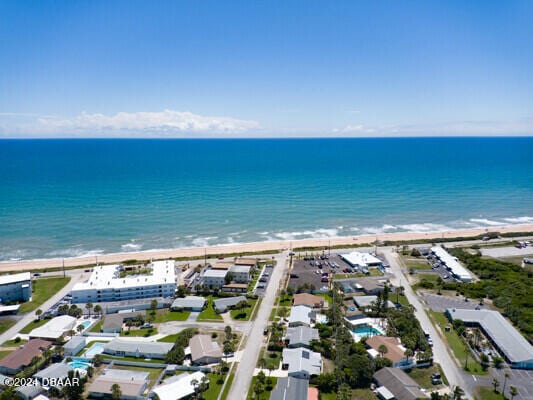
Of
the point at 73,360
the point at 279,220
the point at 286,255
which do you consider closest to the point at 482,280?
the point at 286,255

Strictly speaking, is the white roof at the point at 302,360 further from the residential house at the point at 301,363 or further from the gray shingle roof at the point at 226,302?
the gray shingle roof at the point at 226,302

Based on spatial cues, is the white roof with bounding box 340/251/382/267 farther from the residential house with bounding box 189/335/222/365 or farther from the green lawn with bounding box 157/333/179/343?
the green lawn with bounding box 157/333/179/343

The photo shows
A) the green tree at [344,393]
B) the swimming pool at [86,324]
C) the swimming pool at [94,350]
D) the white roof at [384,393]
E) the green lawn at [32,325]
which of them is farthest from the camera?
the swimming pool at [86,324]

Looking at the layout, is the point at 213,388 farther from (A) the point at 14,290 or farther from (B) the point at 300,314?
(A) the point at 14,290

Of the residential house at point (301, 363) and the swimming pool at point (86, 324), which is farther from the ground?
the residential house at point (301, 363)

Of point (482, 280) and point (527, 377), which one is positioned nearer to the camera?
point (527, 377)

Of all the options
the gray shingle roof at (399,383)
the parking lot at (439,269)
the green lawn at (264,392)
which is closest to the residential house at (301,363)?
the green lawn at (264,392)

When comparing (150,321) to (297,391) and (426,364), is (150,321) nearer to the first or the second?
(297,391)
